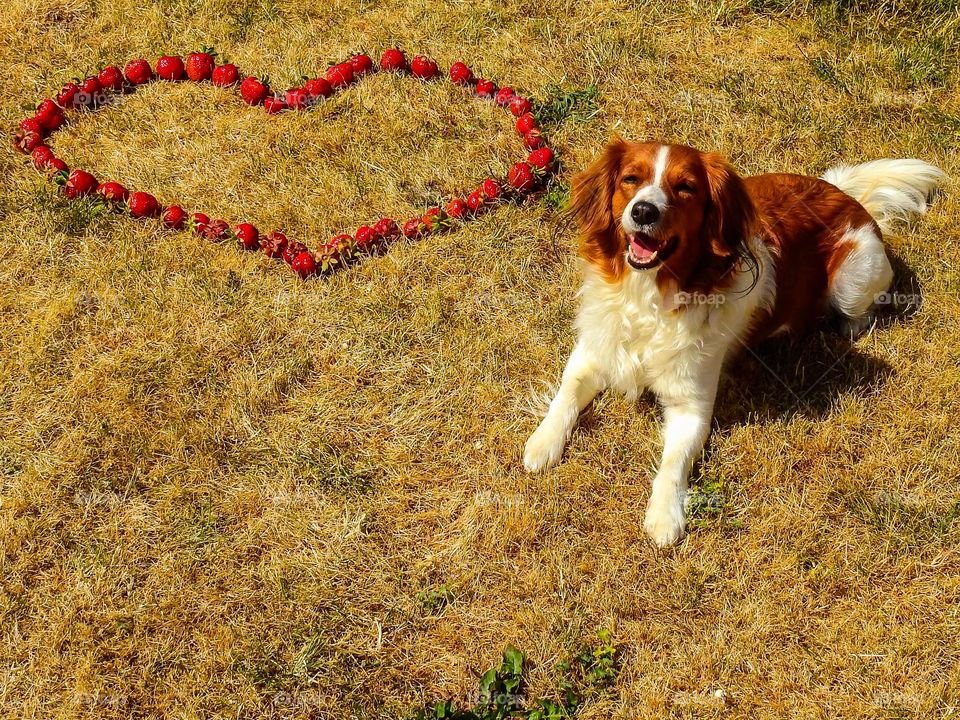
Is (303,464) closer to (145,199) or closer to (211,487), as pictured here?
(211,487)

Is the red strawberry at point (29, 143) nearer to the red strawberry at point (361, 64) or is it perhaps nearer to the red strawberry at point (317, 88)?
the red strawberry at point (317, 88)

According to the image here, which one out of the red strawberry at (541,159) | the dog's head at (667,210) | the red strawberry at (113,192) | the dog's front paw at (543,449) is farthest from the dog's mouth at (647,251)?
the red strawberry at (113,192)

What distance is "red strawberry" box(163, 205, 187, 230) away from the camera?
4.74 m

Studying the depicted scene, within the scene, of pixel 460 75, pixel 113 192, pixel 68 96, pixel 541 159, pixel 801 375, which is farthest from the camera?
pixel 460 75

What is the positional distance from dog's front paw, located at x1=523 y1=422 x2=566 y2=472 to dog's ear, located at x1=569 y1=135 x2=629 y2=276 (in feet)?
2.51

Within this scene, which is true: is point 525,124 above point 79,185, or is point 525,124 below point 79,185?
below

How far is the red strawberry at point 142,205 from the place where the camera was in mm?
4773

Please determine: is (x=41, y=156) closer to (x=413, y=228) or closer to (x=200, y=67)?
(x=200, y=67)

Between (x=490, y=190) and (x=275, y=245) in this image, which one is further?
(x=490, y=190)

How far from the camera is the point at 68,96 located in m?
5.43

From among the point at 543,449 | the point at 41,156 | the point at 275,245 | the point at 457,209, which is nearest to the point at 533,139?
the point at 457,209

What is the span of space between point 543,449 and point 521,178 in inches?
70.3

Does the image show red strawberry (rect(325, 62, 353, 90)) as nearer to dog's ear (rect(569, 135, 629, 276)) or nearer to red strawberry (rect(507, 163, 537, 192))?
red strawberry (rect(507, 163, 537, 192))

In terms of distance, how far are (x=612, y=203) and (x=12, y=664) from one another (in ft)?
9.64
